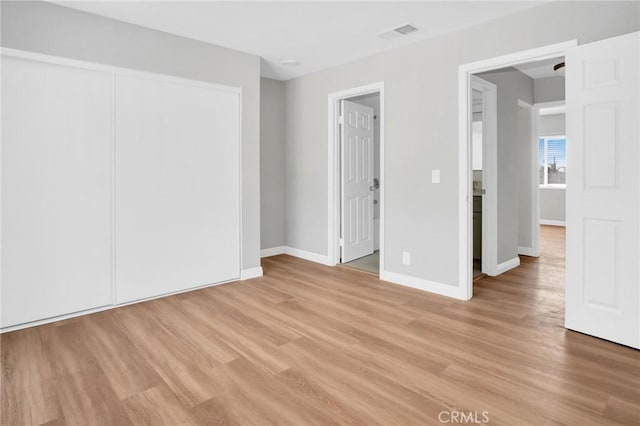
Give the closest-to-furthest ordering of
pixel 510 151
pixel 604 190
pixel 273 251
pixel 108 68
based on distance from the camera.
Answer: pixel 604 190
pixel 108 68
pixel 510 151
pixel 273 251

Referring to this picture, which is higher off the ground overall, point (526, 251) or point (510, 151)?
point (510, 151)

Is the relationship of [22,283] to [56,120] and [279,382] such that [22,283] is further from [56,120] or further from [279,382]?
[279,382]

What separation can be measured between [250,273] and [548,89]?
4860 millimetres

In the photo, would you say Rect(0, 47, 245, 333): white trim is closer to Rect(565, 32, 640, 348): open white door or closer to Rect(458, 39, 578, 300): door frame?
Rect(458, 39, 578, 300): door frame

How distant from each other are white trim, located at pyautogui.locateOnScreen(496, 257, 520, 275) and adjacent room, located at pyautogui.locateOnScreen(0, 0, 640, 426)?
0.18 ft

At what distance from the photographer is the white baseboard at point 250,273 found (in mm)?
4242

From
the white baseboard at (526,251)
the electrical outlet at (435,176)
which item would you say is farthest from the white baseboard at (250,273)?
the white baseboard at (526,251)

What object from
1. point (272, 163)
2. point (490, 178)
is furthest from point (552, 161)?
point (272, 163)

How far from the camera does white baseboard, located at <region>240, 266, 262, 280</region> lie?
13.9 feet

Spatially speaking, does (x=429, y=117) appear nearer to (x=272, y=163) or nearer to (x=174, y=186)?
(x=272, y=163)

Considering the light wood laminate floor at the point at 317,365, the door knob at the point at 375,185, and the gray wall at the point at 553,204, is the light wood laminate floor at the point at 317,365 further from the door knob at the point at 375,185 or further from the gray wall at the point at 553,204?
the gray wall at the point at 553,204

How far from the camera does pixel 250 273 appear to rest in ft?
14.1

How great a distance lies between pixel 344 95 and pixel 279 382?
3525 millimetres

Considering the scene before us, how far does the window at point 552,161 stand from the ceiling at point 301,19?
6923 millimetres
